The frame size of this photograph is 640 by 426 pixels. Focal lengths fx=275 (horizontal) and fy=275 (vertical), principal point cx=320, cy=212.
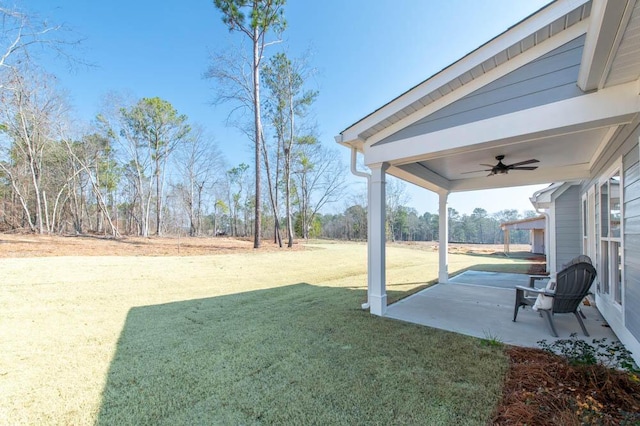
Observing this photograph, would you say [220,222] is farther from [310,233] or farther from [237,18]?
[237,18]

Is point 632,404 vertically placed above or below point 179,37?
below

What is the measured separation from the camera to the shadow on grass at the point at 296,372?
2035mm

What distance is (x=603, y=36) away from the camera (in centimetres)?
180

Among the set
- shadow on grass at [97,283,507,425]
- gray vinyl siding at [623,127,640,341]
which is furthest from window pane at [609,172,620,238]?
shadow on grass at [97,283,507,425]

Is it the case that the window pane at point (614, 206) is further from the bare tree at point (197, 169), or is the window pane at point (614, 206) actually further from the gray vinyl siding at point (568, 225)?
the bare tree at point (197, 169)

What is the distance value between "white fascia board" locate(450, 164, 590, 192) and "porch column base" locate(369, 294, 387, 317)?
4.15m

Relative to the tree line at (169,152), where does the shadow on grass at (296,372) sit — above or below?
below

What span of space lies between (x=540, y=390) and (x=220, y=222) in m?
37.1

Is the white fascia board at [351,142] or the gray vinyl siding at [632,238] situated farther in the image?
the white fascia board at [351,142]

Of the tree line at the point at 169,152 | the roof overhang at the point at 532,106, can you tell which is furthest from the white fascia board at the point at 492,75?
the tree line at the point at 169,152

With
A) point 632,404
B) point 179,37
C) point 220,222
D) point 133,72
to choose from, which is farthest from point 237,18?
point 220,222

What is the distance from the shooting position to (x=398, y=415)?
6.59ft

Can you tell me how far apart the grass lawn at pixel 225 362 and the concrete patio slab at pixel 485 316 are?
1.53 ft

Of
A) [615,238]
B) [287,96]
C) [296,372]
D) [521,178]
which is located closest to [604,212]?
[615,238]
